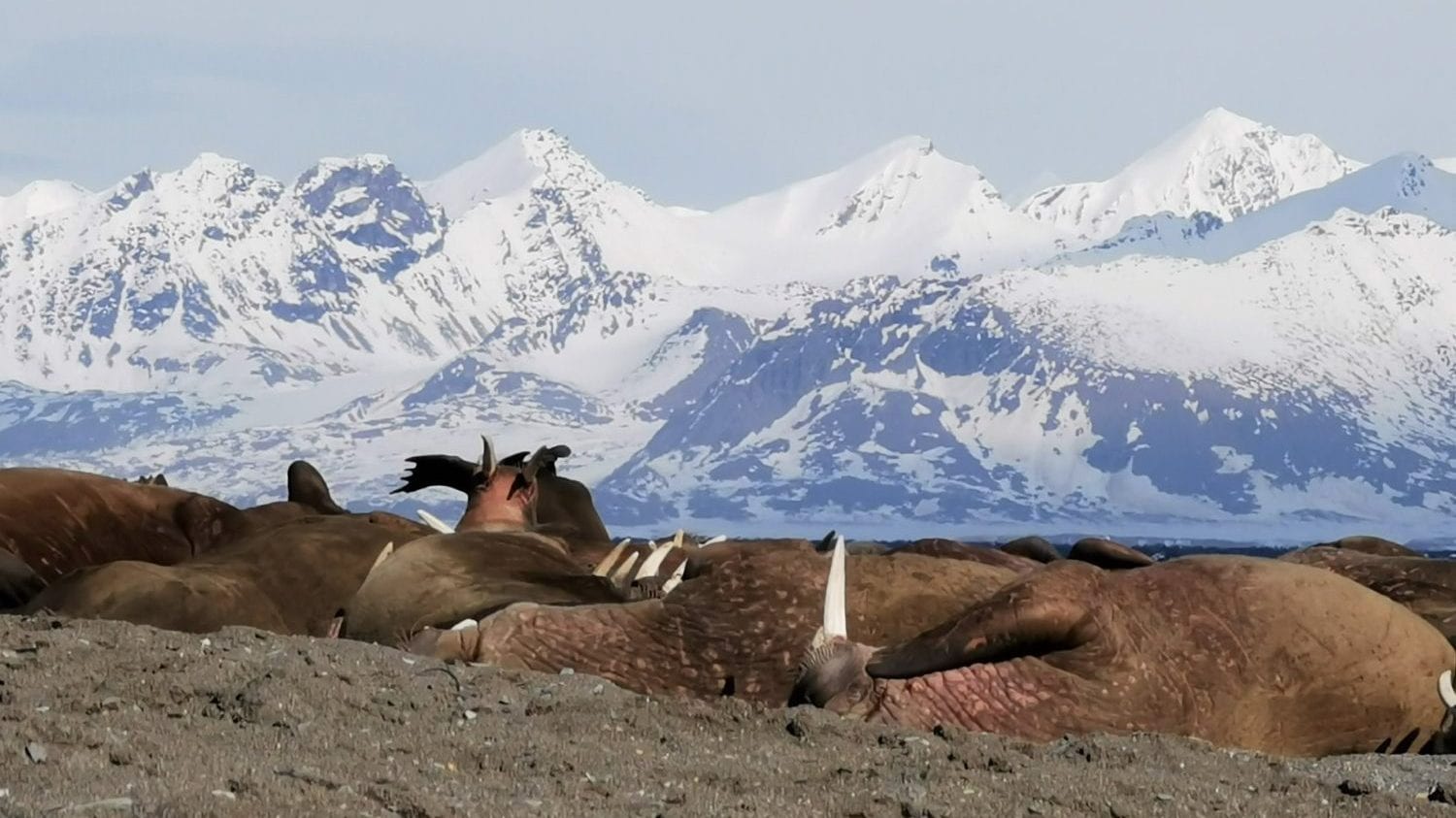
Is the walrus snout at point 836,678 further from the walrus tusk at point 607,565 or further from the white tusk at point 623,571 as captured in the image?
the walrus tusk at point 607,565

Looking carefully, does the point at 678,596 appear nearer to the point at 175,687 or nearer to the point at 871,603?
the point at 871,603

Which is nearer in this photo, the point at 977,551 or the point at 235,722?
the point at 235,722

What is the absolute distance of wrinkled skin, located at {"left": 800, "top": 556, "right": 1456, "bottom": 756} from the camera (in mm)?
8602

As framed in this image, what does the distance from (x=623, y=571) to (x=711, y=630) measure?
8.64 ft

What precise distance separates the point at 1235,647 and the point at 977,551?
489cm

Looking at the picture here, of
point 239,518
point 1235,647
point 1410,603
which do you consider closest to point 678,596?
point 1235,647

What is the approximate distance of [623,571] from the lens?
12.2m

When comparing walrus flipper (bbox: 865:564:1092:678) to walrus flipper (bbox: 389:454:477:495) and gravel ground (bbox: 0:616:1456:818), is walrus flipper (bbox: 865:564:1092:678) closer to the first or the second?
gravel ground (bbox: 0:616:1456:818)

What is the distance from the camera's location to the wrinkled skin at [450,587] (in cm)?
1084

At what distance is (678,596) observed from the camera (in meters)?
9.90

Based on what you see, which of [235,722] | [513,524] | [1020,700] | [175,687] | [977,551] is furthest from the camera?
[513,524]

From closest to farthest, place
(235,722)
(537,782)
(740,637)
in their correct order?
(537,782), (235,722), (740,637)

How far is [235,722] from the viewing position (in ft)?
23.4

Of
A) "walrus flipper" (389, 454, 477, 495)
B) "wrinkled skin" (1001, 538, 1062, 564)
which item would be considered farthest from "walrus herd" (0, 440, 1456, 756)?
"wrinkled skin" (1001, 538, 1062, 564)
